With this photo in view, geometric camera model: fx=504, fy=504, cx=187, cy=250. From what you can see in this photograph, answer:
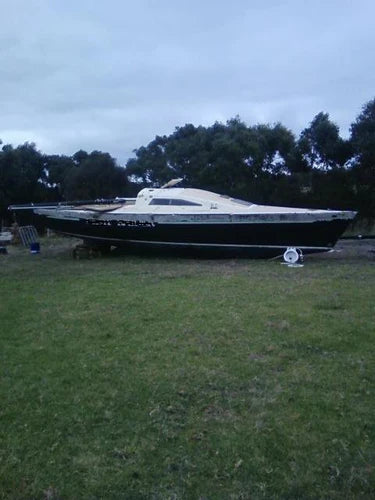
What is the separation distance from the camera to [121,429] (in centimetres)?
321

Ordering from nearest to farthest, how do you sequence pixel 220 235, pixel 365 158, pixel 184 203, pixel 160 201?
pixel 220 235
pixel 184 203
pixel 160 201
pixel 365 158

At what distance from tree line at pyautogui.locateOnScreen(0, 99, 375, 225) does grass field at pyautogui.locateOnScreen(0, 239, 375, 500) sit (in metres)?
10.0

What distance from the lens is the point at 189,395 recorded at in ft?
12.0

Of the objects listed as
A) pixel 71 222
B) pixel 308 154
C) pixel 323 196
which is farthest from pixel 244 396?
pixel 308 154

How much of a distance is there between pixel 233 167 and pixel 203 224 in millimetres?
8060

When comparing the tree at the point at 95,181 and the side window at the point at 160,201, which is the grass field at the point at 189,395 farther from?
the tree at the point at 95,181

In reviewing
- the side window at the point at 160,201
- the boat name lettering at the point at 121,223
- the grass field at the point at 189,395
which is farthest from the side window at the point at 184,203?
the grass field at the point at 189,395

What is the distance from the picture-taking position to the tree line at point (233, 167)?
16250mm

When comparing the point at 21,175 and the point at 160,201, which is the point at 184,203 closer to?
the point at 160,201

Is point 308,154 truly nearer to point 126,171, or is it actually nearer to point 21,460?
point 126,171

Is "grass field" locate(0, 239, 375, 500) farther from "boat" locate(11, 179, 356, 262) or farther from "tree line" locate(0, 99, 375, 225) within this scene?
"tree line" locate(0, 99, 375, 225)

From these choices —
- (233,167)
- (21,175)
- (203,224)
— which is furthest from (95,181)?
(203,224)

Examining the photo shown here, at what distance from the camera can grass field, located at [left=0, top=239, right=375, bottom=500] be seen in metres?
2.70

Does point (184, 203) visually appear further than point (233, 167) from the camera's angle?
No
